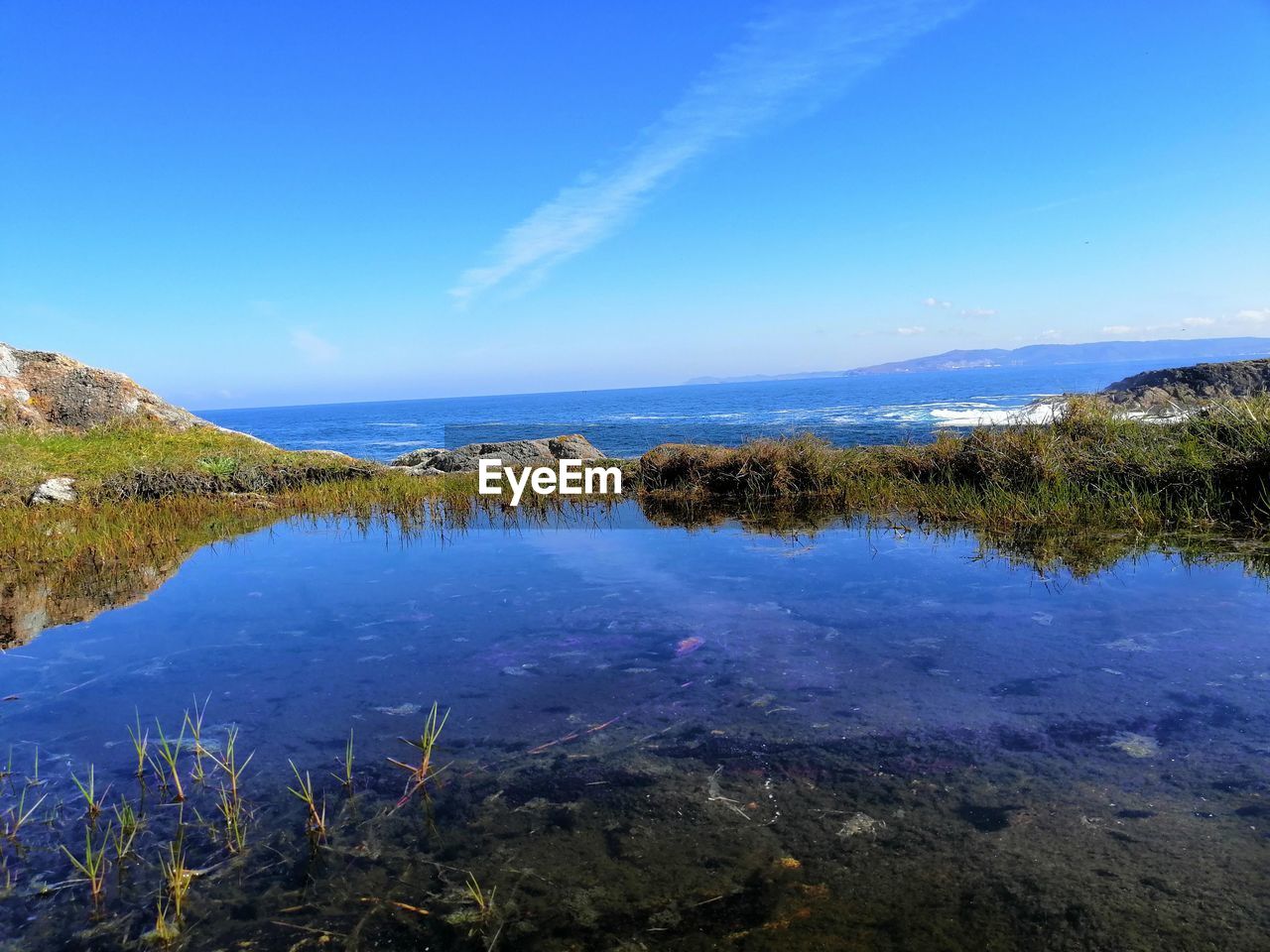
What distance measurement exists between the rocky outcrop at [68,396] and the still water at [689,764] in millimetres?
14477

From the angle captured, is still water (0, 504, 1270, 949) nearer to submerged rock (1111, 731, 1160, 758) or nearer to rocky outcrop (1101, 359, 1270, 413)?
submerged rock (1111, 731, 1160, 758)

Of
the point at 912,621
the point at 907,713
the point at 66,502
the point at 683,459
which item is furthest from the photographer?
the point at 683,459

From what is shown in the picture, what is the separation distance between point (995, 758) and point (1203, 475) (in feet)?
27.1

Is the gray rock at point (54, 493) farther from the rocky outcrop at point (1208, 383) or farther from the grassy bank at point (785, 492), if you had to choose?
the rocky outcrop at point (1208, 383)

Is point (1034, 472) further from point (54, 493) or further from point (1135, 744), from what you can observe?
point (54, 493)

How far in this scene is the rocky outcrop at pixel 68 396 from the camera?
61.2 feet

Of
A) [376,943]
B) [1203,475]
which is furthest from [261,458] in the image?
[1203,475]

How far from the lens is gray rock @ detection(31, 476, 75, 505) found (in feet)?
41.5

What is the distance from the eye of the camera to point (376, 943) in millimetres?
2803

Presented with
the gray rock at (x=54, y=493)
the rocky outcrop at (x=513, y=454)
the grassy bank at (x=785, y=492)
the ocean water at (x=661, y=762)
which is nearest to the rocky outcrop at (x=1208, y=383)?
the grassy bank at (x=785, y=492)

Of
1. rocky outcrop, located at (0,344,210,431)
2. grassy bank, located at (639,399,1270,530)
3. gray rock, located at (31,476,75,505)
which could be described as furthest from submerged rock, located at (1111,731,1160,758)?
rocky outcrop, located at (0,344,210,431)

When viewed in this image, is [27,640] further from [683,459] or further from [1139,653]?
[683,459]

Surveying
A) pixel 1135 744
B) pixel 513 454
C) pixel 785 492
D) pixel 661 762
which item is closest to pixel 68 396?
pixel 513 454

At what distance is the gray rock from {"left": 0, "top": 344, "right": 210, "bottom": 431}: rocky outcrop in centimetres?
662
